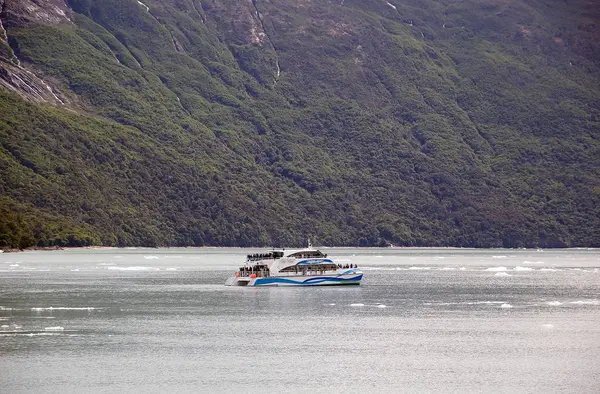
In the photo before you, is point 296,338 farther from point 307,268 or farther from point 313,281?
point 307,268

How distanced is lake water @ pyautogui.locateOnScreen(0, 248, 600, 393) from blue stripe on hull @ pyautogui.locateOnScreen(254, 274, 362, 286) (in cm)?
187

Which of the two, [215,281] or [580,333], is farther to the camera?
[215,281]

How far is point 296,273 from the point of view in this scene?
11531cm

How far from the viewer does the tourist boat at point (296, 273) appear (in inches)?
4505

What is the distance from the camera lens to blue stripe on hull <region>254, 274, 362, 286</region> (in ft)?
375

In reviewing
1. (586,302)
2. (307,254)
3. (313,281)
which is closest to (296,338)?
(586,302)

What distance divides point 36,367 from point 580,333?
34.7 metres

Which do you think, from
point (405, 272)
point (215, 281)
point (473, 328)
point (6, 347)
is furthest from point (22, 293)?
point (405, 272)

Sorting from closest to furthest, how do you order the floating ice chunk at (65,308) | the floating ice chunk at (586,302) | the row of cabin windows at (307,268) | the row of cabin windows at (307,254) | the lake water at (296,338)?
the lake water at (296,338)
the floating ice chunk at (65,308)
the floating ice chunk at (586,302)
the row of cabin windows at (307,254)
the row of cabin windows at (307,268)

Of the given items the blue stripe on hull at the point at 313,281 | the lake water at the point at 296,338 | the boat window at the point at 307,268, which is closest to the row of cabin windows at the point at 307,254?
the boat window at the point at 307,268

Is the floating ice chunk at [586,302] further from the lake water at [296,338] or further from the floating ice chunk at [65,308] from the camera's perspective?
the floating ice chunk at [65,308]

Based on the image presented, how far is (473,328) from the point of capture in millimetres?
74625

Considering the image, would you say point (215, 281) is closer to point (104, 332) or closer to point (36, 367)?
point (104, 332)

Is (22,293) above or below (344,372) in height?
above
